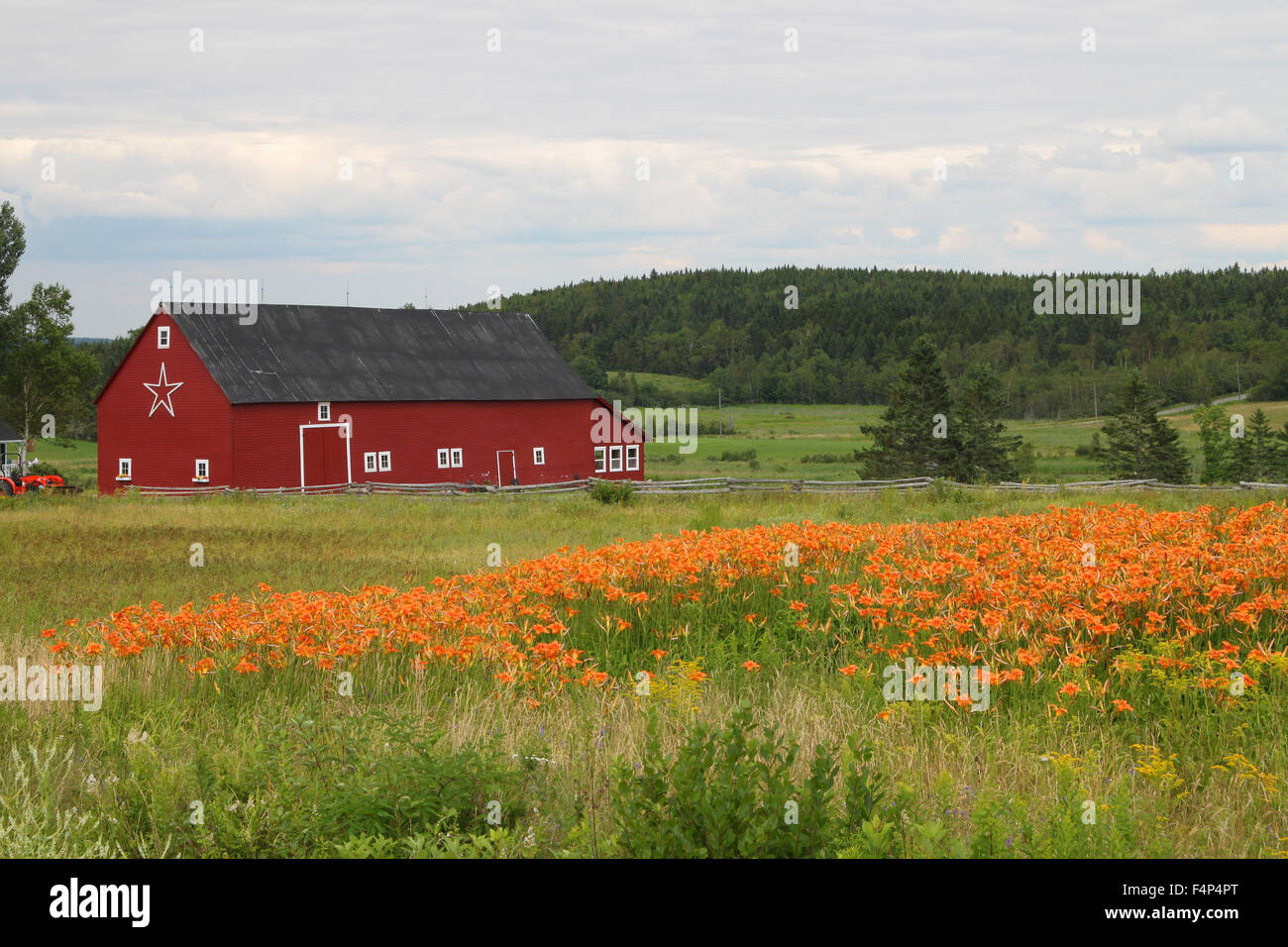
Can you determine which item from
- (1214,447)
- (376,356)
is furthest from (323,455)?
(1214,447)

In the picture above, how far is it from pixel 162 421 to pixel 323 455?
222 inches

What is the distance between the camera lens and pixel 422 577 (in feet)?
52.5

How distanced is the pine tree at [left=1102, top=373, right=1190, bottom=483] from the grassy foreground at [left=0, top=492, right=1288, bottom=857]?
62.7 m

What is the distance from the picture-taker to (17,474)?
42062 mm

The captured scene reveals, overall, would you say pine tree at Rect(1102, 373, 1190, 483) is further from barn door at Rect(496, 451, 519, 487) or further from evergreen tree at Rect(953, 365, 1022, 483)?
barn door at Rect(496, 451, 519, 487)

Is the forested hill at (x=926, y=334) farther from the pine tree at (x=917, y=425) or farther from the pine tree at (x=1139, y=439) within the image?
the pine tree at (x=917, y=425)

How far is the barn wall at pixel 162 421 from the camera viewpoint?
39938 mm

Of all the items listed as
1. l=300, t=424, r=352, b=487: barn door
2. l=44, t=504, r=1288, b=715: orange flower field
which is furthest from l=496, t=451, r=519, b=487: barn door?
l=44, t=504, r=1288, b=715: orange flower field

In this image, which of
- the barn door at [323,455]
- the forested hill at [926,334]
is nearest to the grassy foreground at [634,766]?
the barn door at [323,455]

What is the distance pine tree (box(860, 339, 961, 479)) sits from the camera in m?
60.8

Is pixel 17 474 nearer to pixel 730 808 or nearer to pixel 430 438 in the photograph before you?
pixel 430 438
